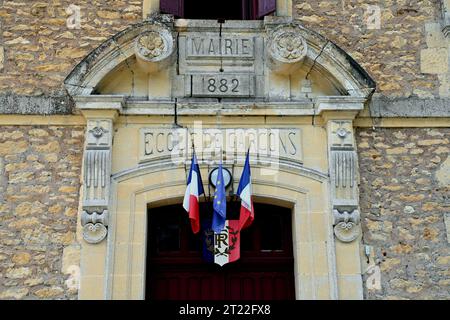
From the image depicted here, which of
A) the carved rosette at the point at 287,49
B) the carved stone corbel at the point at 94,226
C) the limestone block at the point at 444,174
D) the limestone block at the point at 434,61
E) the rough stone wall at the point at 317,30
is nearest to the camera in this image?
the carved stone corbel at the point at 94,226

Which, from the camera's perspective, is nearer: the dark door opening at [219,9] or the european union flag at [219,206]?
the european union flag at [219,206]

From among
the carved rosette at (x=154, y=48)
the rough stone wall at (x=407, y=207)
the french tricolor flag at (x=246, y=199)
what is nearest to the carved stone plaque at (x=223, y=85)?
the carved rosette at (x=154, y=48)

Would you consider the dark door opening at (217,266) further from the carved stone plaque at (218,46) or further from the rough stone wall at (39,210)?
the carved stone plaque at (218,46)

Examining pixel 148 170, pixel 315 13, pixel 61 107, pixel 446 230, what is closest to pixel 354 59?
pixel 315 13

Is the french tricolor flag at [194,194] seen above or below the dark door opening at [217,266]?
above

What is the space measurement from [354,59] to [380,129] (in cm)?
83

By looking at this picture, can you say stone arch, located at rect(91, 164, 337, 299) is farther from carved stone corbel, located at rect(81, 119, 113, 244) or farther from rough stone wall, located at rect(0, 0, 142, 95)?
rough stone wall, located at rect(0, 0, 142, 95)

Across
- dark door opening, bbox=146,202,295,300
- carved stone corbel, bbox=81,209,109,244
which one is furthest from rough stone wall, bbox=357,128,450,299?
carved stone corbel, bbox=81,209,109,244

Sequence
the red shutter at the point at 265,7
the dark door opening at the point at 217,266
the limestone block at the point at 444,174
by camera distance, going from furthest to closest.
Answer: the red shutter at the point at 265,7
the limestone block at the point at 444,174
the dark door opening at the point at 217,266

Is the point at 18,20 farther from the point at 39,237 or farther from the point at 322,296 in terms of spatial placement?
the point at 322,296

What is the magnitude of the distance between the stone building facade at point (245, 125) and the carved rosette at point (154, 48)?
0.08 ft

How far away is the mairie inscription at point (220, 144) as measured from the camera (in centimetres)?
741

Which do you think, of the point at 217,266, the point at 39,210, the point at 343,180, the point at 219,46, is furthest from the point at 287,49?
the point at 39,210

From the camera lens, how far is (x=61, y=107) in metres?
7.53
